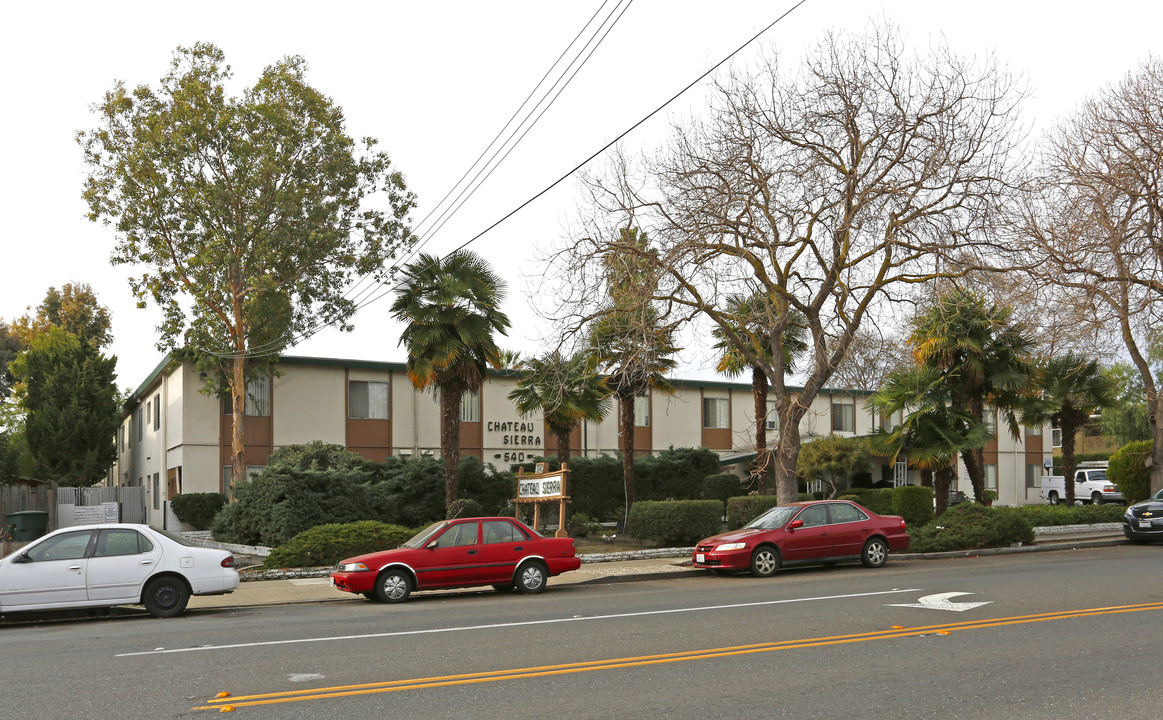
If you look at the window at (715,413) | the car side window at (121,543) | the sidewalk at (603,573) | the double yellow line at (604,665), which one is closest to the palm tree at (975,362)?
the sidewalk at (603,573)

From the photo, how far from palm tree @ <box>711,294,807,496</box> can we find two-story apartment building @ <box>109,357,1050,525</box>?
1429 mm

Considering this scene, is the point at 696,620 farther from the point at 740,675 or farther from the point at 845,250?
the point at 845,250

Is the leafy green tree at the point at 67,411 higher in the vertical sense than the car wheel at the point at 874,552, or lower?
higher

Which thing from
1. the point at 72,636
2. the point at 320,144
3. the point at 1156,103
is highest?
the point at 320,144

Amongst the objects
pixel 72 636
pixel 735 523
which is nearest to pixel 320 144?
pixel 735 523

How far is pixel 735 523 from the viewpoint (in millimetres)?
24859

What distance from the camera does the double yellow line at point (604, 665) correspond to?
773cm

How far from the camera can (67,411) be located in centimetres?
3959

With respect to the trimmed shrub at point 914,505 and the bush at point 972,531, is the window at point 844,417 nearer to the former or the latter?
the trimmed shrub at point 914,505

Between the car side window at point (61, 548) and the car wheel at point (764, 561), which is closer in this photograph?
the car side window at point (61, 548)

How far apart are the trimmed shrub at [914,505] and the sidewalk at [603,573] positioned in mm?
2893

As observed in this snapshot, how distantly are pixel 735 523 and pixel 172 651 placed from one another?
16.8 metres

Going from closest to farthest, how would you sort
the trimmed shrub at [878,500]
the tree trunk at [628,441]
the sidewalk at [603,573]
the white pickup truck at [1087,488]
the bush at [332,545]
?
the sidewalk at [603,573] → the bush at [332,545] → the trimmed shrub at [878,500] → the tree trunk at [628,441] → the white pickup truck at [1087,488]

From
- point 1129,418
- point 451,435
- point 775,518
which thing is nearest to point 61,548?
point 775,518
